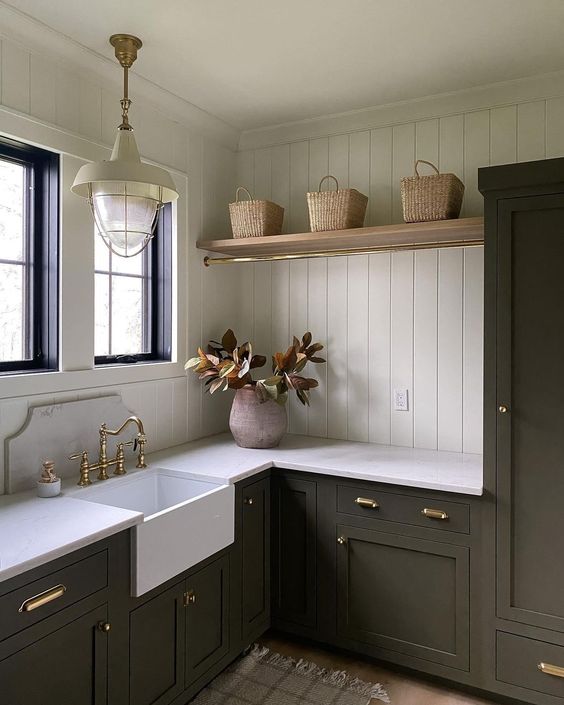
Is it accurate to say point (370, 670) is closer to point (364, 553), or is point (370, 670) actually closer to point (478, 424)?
point (364, 553)

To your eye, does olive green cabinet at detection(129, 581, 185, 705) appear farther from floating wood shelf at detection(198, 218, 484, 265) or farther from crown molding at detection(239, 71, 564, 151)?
crown molding at detection(239, 71, 564, 151)

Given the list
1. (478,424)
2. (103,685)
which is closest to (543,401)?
(478,424)

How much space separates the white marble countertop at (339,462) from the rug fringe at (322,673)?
82 cm

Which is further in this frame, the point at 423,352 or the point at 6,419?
the point at 423,352

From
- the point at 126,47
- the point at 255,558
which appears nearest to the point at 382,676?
the point at 255,558

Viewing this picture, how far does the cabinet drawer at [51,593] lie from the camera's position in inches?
57.9

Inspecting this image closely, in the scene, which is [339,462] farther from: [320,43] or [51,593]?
[320,43]

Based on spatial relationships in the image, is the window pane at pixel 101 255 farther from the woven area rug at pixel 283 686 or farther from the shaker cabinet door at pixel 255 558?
the woven area rug at pixel 283 686

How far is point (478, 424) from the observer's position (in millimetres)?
2721

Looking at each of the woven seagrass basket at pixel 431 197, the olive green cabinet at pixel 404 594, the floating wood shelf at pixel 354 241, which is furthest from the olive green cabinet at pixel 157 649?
the woven seagrass basket at pixel 431 197

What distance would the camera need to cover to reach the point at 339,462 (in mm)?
2553

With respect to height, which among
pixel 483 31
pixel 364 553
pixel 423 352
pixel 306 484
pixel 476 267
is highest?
pixel 483 31

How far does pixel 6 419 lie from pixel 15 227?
730 mm

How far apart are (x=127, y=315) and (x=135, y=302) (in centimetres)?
9
